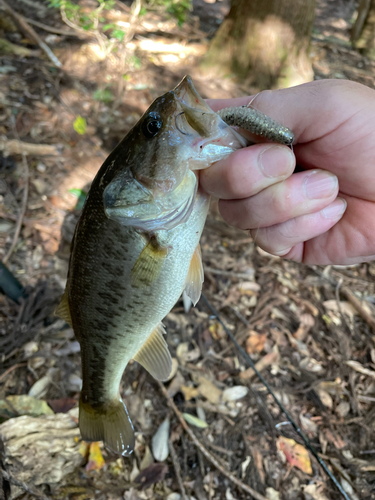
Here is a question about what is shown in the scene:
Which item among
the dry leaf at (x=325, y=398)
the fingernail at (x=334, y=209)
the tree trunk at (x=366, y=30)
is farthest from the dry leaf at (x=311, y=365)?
the tree trunk at (x=366, y=30)

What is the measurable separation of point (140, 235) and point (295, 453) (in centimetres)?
221

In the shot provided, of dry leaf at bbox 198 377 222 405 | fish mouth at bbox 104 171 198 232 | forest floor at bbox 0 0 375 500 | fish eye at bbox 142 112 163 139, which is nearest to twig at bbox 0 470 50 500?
forest floor at bbox 0 0 375 500

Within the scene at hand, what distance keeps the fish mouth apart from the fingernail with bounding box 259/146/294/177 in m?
0.31

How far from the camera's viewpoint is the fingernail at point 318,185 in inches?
56.1

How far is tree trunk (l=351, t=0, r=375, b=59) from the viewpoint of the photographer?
908cm

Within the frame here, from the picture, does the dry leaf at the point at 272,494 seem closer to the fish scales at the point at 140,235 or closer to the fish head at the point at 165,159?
the fish scales at the point at 140,235

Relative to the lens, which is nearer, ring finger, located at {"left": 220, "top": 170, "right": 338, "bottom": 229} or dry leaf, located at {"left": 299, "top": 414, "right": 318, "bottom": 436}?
ring finger, located at {"left": 220, "top": 170, "right": 338, "bottom": 229}

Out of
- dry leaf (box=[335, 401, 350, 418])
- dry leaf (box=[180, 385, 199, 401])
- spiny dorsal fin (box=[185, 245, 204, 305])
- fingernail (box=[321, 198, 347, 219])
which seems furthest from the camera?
dry leaf (box=[335, 401, 350, 418])

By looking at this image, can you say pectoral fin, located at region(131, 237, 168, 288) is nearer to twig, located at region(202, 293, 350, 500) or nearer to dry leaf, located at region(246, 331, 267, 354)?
twig, located at region(202, 293, 350, 500)

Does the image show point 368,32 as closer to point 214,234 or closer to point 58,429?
point 214,234

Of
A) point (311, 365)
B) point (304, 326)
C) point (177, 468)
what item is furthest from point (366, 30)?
point (177, 468)

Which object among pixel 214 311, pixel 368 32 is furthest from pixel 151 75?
pixel 368 32

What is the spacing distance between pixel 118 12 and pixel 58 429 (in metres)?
7.98

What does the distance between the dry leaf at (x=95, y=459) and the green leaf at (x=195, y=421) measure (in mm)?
668
